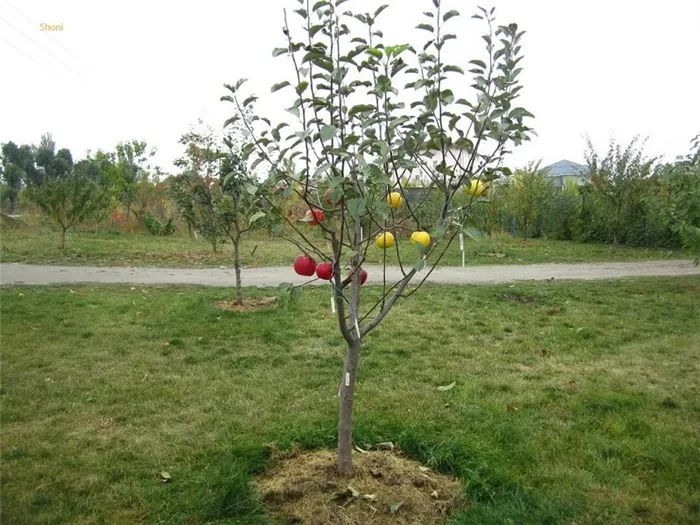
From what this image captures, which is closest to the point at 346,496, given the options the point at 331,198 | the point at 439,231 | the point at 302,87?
the point at 439,231

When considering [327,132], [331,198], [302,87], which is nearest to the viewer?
[327,132]

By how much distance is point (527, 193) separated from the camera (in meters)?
19.1

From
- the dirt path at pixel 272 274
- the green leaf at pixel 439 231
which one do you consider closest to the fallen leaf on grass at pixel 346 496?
the green leaf at pixel 439 231

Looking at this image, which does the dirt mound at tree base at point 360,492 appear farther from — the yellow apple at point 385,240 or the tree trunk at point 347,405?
the yellow apple at point 385,240

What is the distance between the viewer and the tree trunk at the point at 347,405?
266 cm

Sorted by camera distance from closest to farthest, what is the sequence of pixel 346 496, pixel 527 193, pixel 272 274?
pixel 346 496 < pixel 272 274 < pixel 527 193

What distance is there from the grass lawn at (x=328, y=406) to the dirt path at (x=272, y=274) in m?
2.80

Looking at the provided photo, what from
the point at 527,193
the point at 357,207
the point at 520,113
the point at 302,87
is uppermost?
the point at 527,193

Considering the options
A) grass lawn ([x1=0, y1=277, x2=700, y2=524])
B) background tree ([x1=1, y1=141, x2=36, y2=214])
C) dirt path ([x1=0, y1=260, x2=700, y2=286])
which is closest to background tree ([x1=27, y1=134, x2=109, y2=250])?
dirt path ([x1=0, y1=260, x2=700, y2=286])

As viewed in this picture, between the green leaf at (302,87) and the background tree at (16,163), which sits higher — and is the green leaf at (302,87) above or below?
below

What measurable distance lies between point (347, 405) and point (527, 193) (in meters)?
17.9

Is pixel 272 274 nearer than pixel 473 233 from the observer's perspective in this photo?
No

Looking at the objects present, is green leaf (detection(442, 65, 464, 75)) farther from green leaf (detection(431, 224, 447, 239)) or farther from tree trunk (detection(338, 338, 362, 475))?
tree trunk (detection(338, 338, 362, 475))

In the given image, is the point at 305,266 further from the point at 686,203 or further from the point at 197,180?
the point at 686,203
